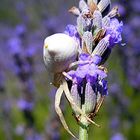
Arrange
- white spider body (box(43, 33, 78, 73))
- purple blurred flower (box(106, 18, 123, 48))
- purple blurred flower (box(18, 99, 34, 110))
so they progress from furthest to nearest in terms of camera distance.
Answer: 1. purple blurred flower (box(18, 99, 34, 110))
2. purple blurred flower (box(106, 18, 123, 48))
3. white spider body (box(43, 33, 78, 73))

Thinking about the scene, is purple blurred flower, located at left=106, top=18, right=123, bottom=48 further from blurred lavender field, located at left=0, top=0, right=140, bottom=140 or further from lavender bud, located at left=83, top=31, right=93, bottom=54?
blurred lavender field, located at left=0, top=0, right=140, bottom=140

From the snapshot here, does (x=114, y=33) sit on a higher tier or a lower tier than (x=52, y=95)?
higher

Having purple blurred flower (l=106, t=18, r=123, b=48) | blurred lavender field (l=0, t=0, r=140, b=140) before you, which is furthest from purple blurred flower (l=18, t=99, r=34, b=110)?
purple blurred flower (l=106, t=18, r=123, b=48)

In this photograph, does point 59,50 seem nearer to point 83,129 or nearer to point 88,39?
point 88,39

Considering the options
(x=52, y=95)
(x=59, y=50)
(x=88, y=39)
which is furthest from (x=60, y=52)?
(x=52, y=95)

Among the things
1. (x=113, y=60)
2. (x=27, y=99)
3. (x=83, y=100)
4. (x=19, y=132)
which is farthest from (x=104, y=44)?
(x=113, y=60)

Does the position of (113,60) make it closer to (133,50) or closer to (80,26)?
(133,50)

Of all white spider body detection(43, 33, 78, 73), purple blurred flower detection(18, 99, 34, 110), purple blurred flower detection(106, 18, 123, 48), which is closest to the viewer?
white spider body detection(43, 33, 78, 73)

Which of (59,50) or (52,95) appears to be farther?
(52,95)

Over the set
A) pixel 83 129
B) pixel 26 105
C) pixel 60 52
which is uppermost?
pixel 60 52
